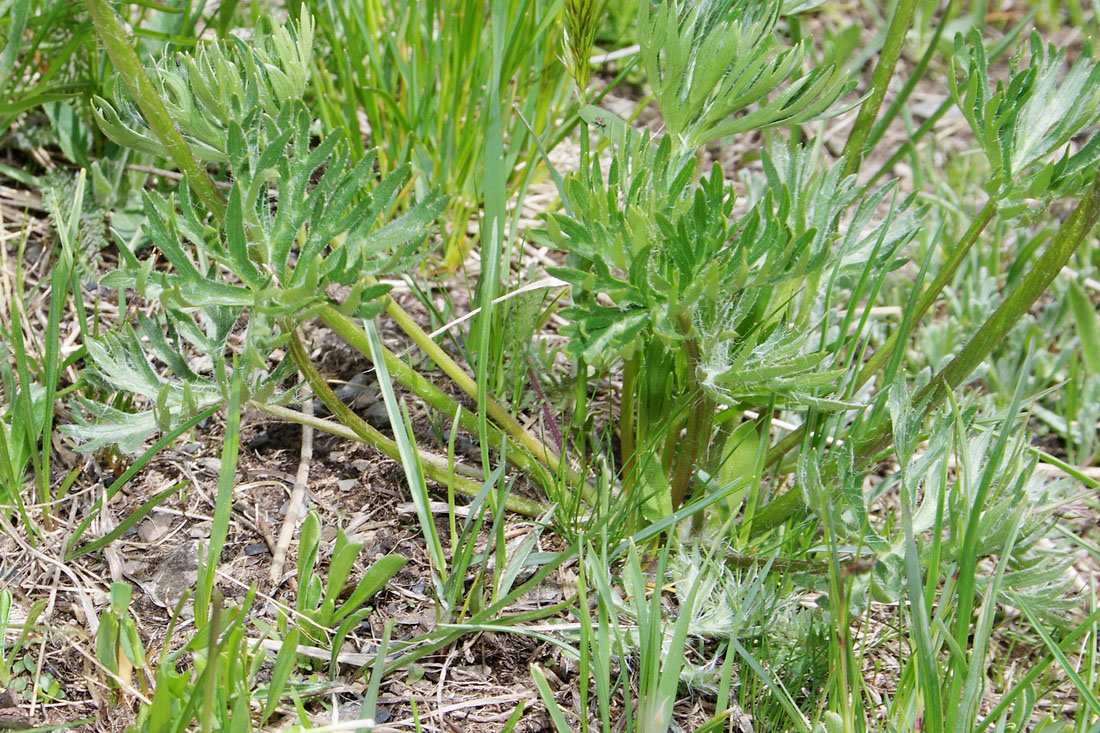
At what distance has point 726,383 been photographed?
169 cm

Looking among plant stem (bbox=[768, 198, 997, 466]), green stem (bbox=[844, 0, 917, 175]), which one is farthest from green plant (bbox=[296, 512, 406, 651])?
green stem (bbox=[844, 0, 917, 175])

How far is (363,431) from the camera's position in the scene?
197cm

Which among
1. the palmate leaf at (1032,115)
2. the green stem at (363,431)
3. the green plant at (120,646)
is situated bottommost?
the green plant at (120,646)

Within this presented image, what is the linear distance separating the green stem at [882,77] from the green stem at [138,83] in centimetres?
121

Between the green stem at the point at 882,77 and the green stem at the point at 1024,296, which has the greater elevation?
the green stem at the point at 882,77

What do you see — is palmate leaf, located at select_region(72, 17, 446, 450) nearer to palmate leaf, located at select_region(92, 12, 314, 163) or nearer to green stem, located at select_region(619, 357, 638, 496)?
palmate leaf, located at select_region(92, 12, 314, 163)

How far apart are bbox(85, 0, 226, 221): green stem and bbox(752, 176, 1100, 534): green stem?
1.25 meters

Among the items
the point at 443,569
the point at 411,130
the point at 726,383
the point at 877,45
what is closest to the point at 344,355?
the point at 411,130

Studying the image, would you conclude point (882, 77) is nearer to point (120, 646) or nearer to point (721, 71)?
point (721, 71)

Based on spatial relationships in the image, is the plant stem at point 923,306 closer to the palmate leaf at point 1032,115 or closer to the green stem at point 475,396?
the palmate leaf at point 1032,115

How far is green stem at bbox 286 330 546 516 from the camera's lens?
1861 mm

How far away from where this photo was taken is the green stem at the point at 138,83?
5.28 feet

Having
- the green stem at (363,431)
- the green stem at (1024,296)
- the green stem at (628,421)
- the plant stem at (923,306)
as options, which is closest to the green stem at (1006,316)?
the green stem at (1024,296)

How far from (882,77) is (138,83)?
1.34 meters
